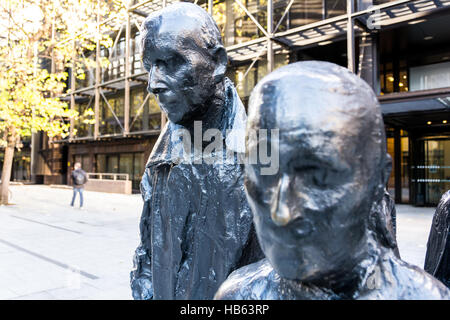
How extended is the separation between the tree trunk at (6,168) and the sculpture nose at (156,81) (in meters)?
13.9

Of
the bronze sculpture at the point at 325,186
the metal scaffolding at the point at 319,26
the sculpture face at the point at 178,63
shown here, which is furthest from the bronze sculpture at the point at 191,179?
the metal scaffolding at the point at 319,26

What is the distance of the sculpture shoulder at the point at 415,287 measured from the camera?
2.51ft

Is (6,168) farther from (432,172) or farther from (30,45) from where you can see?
(432,172)

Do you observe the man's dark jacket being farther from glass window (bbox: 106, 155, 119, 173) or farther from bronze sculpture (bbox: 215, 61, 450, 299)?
glass window (bbox: 106, 155, 119, 173)

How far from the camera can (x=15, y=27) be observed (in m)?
12.6

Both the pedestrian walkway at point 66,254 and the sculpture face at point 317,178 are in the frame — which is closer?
the sculpture face at point 317,178

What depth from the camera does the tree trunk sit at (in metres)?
13.5

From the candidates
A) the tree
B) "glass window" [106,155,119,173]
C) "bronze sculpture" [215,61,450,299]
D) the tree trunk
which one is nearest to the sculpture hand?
"bronze sculpture" [215,61,450,299]

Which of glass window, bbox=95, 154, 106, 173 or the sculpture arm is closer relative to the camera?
the sculpture arm

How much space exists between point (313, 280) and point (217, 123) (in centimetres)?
98

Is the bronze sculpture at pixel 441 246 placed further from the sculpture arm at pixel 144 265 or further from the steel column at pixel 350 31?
the steel column at pixel 350 31

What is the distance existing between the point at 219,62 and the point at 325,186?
101 centimetres

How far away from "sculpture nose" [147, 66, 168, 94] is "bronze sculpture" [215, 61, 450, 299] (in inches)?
29.2

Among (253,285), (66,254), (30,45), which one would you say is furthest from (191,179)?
(30,45)
